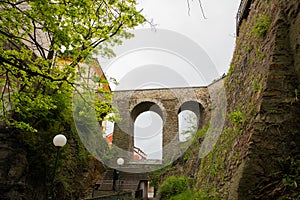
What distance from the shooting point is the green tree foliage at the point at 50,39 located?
4.07 meters

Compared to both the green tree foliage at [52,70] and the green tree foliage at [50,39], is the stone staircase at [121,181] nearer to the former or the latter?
the green tree foliage at [52,70]

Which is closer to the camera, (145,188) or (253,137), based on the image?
(253,137)

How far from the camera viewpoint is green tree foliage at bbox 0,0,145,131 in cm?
407

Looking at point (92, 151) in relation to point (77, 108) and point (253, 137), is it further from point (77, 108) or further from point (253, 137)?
point (253, 137)

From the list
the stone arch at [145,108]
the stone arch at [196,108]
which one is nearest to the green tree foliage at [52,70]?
the stone arch at [145,108]

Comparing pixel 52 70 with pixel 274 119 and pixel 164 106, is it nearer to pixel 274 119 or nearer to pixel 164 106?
pixel 274 119

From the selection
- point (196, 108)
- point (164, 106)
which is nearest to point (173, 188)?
point (164, 106)

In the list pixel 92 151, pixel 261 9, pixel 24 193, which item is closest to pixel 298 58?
pixel 261 9

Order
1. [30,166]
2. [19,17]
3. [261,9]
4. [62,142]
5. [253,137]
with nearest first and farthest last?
[253,137], [19,17], [261,9], [62,142], [30,166]

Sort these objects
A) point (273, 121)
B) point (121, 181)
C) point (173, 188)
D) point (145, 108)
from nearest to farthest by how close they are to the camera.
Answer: point (273, 121) < point (173, 188) < point (121, 181) < point (145, 108)

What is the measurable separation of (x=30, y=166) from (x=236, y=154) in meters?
5.55

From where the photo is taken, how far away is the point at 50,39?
5.77 meters

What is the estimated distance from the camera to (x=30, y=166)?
6066 millimetres

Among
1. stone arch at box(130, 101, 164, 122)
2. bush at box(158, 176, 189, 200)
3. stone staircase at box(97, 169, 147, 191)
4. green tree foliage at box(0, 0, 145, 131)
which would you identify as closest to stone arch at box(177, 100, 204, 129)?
stone arch at box(130, 101, 164, 122)
